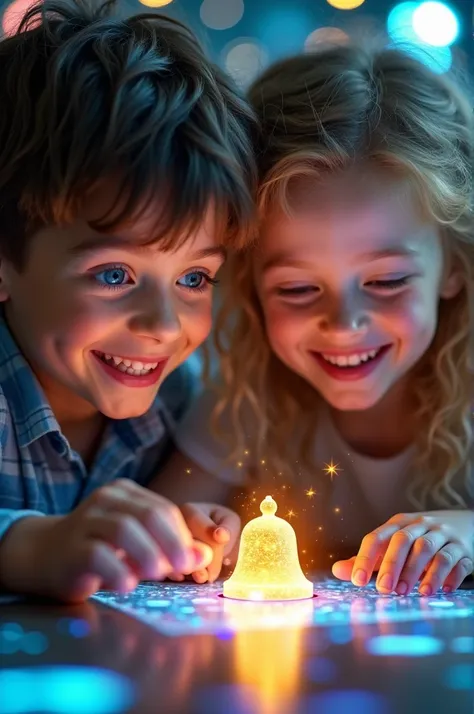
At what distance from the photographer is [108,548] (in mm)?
784

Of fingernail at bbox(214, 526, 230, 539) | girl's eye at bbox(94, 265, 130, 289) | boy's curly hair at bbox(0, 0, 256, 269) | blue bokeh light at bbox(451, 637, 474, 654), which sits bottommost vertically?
blue bokeh light at bbox(451, 637, 474, 654)

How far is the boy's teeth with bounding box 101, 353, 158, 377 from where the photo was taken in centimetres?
113

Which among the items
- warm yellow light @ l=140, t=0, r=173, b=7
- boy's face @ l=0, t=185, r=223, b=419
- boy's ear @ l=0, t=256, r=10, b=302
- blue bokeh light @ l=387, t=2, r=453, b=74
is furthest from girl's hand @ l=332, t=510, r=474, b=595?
warm yellow light @ l=140, t=0, r=173, b=7

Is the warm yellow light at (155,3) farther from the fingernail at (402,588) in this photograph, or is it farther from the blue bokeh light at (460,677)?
the blue bokeh light at (460,677)

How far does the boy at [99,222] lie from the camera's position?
1001 mm

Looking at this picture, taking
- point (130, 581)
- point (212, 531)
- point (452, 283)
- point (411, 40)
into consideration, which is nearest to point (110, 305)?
point (212, 531)

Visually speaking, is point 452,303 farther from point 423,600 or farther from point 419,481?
point 423,600

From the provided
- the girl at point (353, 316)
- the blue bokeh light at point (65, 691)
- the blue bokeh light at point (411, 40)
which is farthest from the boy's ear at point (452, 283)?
the blue bokeh light at point (65, 691)

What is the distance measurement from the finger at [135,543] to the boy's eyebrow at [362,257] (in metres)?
0.46

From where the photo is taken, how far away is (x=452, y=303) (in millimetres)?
1319

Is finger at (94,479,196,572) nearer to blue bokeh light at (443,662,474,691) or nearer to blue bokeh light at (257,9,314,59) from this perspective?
blue bokeh light at (443,662,474,691)

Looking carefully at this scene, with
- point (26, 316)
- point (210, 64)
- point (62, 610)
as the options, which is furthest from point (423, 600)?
point (210, 64)

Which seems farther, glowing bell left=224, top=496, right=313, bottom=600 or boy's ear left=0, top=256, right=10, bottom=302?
boy's ear left=0, top=256, right=10, bottom=302

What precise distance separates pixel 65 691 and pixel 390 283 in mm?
769
